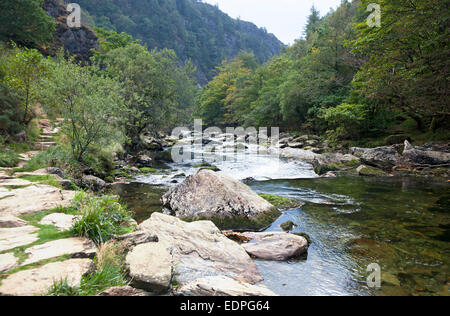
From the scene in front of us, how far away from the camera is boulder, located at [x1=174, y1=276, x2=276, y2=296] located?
3181 millimetres

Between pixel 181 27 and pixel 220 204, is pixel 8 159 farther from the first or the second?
pixel 181 27

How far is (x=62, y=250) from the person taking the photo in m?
3.30

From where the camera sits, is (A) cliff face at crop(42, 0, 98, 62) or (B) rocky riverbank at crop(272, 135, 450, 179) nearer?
(B) rocky riverbank at crop(272, 135, 450, 179)

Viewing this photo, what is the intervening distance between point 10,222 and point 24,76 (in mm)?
9859

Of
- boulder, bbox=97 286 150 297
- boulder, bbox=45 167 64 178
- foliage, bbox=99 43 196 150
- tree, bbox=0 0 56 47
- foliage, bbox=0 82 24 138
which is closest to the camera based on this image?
boulder, bbox=97 286 150 297

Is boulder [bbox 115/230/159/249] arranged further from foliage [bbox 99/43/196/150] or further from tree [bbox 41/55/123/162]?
foliage [bbox 99/43/196/150]

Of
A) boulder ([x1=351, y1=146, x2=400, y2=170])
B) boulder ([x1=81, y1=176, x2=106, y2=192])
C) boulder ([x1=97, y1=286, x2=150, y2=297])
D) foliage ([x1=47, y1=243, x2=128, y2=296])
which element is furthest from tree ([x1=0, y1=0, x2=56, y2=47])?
boulder ([x1=351, y1=146, x2=400, y2=170])

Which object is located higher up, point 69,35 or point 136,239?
point 69,35

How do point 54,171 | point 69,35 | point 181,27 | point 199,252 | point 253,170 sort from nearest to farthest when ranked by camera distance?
1. point 199,252
2. point 54,171
3. point 253,170
4. point 69,35
5. point 181,27

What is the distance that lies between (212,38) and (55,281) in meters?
171

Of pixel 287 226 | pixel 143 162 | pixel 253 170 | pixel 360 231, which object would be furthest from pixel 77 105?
pixel 360 231

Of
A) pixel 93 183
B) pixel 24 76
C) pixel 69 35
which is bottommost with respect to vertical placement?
pixel 93 183

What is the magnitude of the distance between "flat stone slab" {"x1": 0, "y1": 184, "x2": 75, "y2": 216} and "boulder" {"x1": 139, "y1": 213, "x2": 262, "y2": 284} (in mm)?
1904
